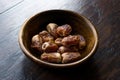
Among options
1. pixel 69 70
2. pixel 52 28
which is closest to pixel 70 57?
pixel 69 70

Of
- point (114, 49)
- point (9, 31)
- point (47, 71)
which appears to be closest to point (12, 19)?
point (9, 31)

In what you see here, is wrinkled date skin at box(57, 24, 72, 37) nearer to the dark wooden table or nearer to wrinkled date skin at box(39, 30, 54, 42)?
wrinkled date skin at box(39, 30, 54, 42)

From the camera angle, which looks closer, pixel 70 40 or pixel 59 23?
pixel 70 40

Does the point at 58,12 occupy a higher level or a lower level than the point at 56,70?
higher

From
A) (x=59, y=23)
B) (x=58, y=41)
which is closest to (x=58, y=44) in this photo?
(x=58, y=41)

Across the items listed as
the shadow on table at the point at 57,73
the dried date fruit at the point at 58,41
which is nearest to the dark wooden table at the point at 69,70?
the shadow on table at the point at 57,73

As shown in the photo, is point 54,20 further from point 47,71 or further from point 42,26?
point 47,71

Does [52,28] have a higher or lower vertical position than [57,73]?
higher

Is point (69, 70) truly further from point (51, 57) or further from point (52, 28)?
point (52, 28)
